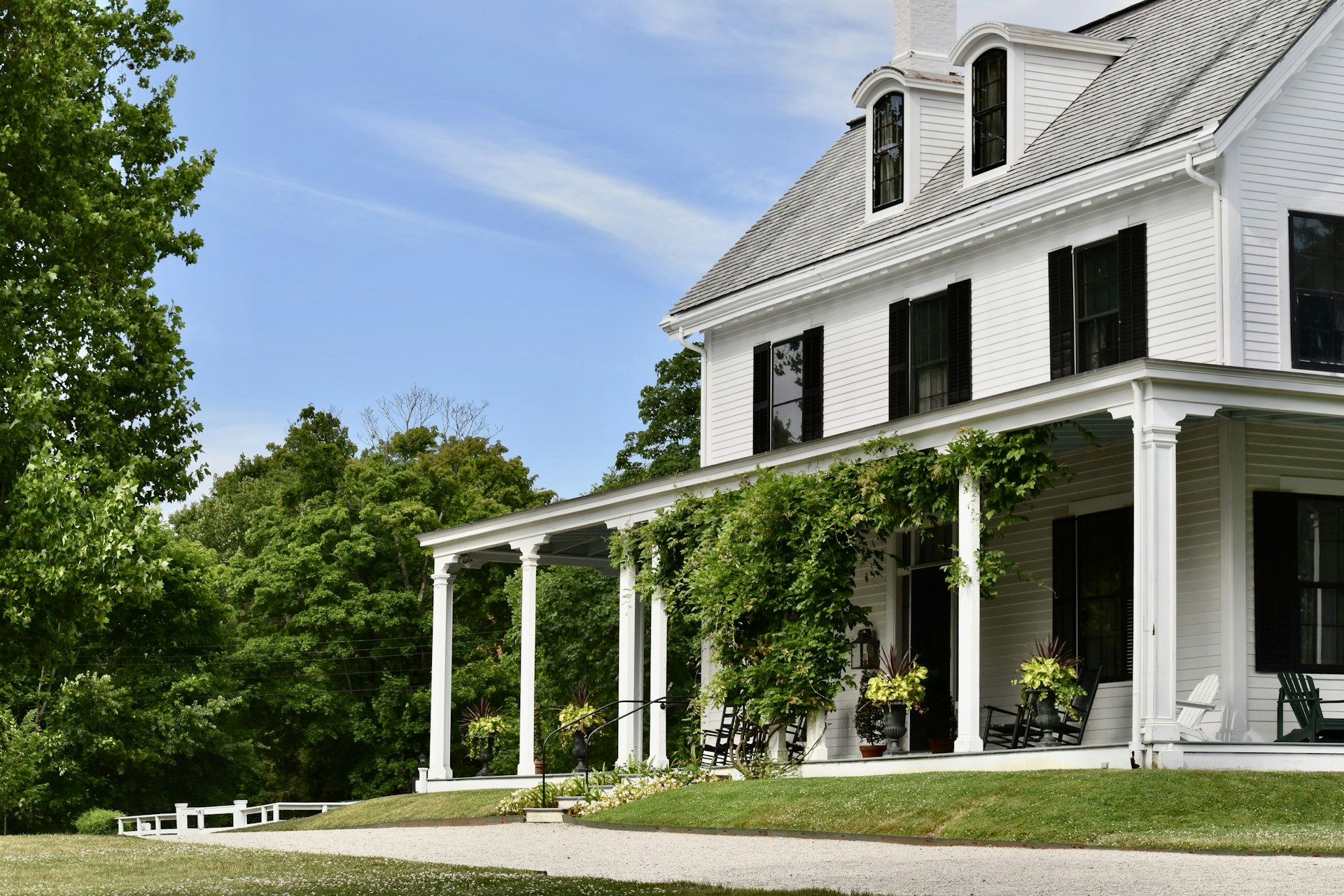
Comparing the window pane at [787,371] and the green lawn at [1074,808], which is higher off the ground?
the window pane at [787,371]

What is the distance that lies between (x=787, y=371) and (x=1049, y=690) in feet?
26.7

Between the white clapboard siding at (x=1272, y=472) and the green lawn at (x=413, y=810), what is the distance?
9.56 metres

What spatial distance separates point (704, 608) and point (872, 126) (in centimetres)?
752

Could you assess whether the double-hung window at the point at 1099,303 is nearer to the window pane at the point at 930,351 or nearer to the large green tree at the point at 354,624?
the window pane at the point at 930,351

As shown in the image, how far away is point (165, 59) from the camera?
2098 centimetres

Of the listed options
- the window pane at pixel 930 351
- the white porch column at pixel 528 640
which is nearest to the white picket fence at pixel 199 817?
the white porch column at pixel 528 640

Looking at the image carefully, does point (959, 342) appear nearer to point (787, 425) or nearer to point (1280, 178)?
point (787, 425)

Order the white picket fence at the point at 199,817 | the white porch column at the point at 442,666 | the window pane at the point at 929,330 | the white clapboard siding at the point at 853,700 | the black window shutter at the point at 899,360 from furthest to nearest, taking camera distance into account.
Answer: the white picket fence at the point at 199,817, the white porch column at the point at 442,666, the white clapboard siding at the point at 853,700, the black window shutter at the point at 899,360, the window pane at the point at 929,330

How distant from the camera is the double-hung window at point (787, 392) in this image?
928 inches

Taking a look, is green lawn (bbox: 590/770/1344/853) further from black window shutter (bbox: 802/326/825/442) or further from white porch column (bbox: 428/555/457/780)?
white porch column (bbox: 428/555/457/780)

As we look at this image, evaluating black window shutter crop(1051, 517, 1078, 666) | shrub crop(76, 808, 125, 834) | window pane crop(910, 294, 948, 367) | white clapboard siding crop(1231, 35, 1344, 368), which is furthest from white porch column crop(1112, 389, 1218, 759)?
shrub crop(76, 808, 125, 834)

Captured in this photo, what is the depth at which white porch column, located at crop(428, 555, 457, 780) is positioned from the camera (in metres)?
26.3

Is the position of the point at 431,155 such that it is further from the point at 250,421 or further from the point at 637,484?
the point at 637,484

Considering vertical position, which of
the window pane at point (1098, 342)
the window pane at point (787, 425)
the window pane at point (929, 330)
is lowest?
the window pane at point (787, 425)
